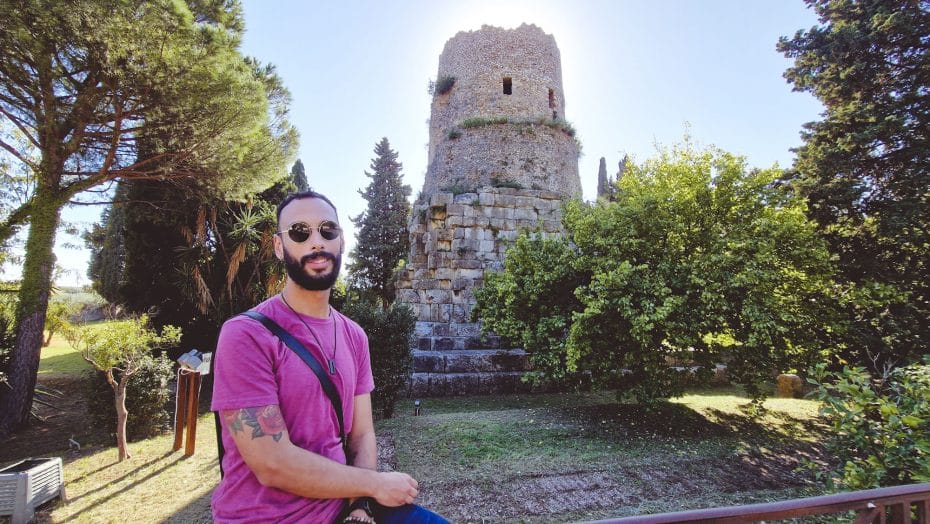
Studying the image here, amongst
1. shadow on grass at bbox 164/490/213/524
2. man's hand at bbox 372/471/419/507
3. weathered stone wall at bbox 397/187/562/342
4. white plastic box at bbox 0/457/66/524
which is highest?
weathered stone wall at bbox 397/187/562/342

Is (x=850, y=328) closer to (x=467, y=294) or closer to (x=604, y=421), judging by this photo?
(x=604, y=421)

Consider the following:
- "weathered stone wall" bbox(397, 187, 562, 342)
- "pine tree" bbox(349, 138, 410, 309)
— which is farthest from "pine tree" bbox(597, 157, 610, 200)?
"weathered stone wall" bbox(397, 187, 562, 342)

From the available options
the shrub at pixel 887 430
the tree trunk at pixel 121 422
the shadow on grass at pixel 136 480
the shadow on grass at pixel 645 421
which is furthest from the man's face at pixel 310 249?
the tree trunk at pixel 121 422

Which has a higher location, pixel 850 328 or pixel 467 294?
pixel 467 294

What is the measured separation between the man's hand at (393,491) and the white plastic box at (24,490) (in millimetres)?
5352

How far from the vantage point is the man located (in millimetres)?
1255

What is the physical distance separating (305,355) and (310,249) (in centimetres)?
40

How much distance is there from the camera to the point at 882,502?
5.25ft

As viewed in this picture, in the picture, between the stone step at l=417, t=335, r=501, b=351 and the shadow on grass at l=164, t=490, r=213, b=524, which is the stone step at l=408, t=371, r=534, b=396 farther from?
the shadow on grass at l=164, t=490, r=213, b=524

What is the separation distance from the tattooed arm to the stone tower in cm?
809

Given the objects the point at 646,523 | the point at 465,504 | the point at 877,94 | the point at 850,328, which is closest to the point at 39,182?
the point at 465,504

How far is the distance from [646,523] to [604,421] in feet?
19.8

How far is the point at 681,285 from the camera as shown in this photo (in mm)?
5918

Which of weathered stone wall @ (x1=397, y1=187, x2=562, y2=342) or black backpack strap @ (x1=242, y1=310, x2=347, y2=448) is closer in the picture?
black backpack strap @ (x1=242, y1=310, x2=347, y2=448)
